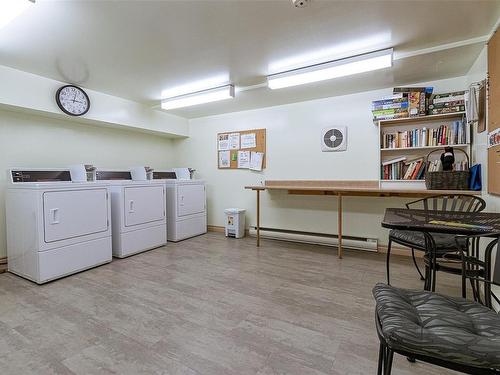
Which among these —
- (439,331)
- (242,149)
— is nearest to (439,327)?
(439,331)

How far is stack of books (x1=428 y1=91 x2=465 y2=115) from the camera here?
290 centimetres

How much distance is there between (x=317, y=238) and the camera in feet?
12.9

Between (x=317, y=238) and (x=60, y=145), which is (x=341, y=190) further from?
(x=60, y=145)

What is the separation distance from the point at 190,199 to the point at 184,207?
0.19 meters

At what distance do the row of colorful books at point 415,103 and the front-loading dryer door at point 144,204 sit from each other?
10.7ft

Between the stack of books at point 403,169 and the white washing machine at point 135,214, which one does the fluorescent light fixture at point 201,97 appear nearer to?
the white washing machine at point 135,214

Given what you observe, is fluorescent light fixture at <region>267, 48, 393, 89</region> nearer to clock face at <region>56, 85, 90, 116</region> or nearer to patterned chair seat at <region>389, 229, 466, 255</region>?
patterned chair seat at <region>389, 229, 466, 255</region>

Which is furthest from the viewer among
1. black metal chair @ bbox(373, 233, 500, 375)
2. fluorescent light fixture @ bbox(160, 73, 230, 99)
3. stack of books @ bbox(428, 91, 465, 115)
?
fluorescent light fixture @ bbox(160, 73, 230, 99)

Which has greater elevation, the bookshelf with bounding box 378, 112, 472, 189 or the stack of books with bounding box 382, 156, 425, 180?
the bookshelf with bounding box 378, 112, 472, 189

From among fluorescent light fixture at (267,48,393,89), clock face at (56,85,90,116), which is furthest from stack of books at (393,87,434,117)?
clock face at (56,85,90,116)

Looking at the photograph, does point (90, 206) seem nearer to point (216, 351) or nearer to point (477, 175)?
point (216, 351)

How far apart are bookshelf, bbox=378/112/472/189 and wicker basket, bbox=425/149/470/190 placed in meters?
0.36

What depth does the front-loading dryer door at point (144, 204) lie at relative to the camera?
3484 millimetres

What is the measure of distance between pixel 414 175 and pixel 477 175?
700mm
